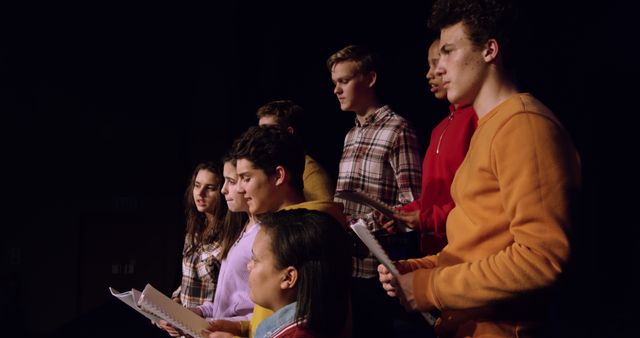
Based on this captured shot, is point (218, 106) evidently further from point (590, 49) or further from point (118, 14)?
point (590, 49)

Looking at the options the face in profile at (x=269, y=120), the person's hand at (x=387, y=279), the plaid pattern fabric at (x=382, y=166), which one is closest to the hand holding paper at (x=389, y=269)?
the person's hand at (x=387, y=279)

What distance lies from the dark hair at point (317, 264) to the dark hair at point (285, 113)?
4.18 feet

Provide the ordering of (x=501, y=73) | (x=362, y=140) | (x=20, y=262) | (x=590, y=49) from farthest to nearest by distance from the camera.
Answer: (x=20, y=262), (x=590, y=49), (x=362, y=140), (x=501, y=73)

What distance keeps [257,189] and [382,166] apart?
0.60 m

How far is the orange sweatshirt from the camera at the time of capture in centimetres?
121

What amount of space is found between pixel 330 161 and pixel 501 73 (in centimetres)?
261

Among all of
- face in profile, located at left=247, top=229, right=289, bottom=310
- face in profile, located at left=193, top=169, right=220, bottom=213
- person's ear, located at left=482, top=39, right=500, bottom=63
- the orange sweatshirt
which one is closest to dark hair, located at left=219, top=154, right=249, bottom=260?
face in profile, located at left=193, top=169, right=220, bottom=213

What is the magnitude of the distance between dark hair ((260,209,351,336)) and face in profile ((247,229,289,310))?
1cm

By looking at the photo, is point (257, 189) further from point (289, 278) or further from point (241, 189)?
point (289, 278)

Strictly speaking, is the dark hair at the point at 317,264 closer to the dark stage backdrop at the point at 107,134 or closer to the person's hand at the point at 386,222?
the person's hand at the point at 386,222

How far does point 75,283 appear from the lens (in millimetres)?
4945

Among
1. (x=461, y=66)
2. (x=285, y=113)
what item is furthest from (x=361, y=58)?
(x=461, y=66)

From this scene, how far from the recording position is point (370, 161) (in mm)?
2658

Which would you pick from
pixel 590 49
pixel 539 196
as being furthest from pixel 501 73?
pixel 590 49
